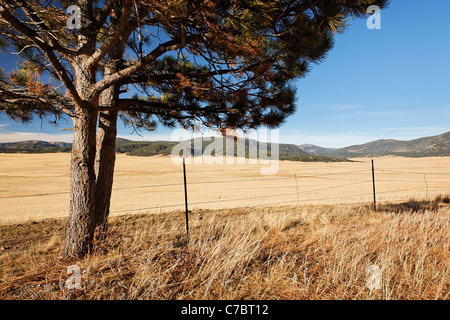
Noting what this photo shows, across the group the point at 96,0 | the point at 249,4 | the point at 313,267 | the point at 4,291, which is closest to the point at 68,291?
the point at 4,291

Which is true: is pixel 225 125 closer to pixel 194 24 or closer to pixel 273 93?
pixel 273 93

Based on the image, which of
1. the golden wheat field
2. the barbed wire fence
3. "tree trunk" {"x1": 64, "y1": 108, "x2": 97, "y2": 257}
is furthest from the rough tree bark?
the golden wheat field

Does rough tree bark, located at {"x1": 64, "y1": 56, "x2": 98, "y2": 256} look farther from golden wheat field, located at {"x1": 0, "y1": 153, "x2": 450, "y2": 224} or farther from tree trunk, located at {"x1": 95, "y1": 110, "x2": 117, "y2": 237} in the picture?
golden wheat field, located at {"x1": 0, "y1": 153, "x2": 450, "y2": 224}

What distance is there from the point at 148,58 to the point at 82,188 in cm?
211

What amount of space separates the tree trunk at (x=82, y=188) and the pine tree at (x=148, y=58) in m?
0.01

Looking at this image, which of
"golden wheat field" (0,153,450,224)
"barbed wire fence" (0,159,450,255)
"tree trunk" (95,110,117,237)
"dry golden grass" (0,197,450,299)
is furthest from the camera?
"golden wheat field" (0,153,450,224)

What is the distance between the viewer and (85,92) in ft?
11.6

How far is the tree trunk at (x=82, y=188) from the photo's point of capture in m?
3.45

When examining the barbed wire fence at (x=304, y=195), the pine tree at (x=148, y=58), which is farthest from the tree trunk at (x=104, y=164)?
the barbed wire fence at (x=304, y=195)

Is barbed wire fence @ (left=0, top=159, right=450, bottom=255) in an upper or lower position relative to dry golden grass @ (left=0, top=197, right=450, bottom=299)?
lower

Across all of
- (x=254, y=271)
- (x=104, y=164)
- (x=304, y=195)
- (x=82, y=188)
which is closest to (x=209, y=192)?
(x=304, y=195)

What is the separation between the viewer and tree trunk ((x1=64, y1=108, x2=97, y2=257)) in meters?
3.45

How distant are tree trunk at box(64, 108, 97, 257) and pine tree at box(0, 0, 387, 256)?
13 mm
